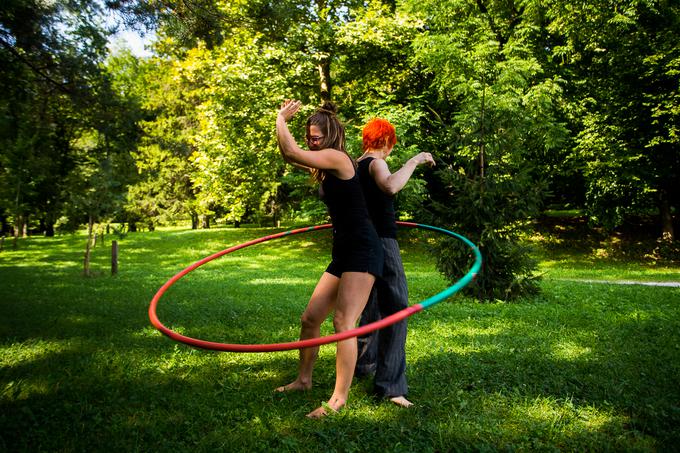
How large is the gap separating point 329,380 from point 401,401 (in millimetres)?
828

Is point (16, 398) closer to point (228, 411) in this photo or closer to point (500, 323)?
point (228, 411)

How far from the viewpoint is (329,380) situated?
175 inches

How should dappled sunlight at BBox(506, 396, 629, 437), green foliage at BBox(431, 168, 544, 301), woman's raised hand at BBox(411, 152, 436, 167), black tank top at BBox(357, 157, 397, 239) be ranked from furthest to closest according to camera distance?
green foliage at BBox(431, 168, 544, 301), black tank top at BBox(357, 157, 397, 239), woman's raised hand at BBox(411, 152, 436, 167), dappled sunlight at BBox(506, 396, 629, 437)

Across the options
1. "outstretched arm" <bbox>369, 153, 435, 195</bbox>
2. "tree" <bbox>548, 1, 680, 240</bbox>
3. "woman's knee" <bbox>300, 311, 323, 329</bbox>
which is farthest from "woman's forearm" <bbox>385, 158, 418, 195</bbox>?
"tree" <bbox>548, 1, 680, 240</bbox>

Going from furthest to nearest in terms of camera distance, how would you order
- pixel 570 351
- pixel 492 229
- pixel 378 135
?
1. pixel 492 229
2. pixel 570 351
3. pixel 378 135

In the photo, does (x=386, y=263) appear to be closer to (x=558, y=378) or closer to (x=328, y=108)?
(x=328, y=108)

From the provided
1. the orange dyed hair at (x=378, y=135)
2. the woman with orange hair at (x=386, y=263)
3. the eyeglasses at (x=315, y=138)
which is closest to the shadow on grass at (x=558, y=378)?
the woman with orange hair at (x=386, y=263)

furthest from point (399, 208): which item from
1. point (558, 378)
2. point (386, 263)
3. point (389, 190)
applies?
point (389, 190)

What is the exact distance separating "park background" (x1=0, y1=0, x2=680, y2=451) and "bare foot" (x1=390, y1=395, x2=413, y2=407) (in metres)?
0.17

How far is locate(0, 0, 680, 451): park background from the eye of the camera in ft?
12.0

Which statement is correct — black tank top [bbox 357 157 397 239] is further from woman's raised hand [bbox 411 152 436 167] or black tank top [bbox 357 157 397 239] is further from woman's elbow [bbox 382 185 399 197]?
woman's raised hand [bbox 411 152 436 167]

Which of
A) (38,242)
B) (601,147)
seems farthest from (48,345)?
(38,242)

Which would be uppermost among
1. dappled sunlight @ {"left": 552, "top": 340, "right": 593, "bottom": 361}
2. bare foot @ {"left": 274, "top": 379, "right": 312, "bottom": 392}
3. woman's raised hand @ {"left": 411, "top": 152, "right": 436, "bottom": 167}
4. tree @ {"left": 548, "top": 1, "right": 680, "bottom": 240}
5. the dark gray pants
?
tree @ {"left": 548, "top": 1, "right": 680, "bottom": 240}

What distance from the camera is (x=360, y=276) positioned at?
361 cm
